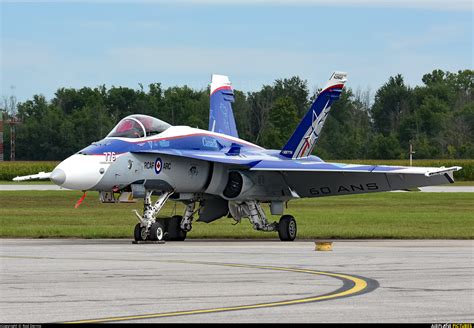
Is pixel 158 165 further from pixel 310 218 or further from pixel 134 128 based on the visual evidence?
pixel 310 218

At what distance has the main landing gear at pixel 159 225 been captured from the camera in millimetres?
26188

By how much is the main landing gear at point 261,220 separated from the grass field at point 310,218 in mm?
1329

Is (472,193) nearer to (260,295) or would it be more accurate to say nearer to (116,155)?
(116,155)

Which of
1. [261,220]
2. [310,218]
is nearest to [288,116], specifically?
[310,218]

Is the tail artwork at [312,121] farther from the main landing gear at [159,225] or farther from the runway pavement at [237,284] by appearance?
the runway pavement at [237,284]

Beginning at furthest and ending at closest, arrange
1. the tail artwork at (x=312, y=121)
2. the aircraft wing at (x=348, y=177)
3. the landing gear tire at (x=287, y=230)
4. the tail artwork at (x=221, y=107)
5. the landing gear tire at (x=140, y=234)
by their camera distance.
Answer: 1. the tail artwork at (x=221, y=107)
2. the tail artwork at (x=312, y=121)
3. the landing gear tire at (x=287, y=230)
4. the aircraft wing at (x=348, y=177)
5. the landing gear tire at (x=140, y=234)

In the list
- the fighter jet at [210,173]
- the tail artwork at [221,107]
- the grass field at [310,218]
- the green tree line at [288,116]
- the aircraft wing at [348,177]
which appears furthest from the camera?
the green tree line at [288,116]

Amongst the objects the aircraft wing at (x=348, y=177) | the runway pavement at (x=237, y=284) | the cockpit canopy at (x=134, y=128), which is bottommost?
the runway pavement at (x=237, y=284)

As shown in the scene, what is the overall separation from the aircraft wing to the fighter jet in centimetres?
2

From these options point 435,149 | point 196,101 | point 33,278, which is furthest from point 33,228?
point 435,149

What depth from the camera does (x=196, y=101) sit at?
100125mm

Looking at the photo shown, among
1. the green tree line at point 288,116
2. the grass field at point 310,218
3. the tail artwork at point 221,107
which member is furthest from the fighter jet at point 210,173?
the green tree line at point 288,116

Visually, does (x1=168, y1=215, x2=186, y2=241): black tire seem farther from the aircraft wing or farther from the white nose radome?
the white nose radome

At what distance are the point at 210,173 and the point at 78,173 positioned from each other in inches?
174
